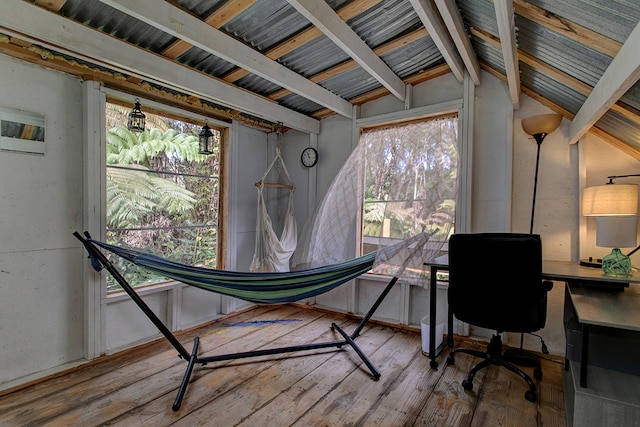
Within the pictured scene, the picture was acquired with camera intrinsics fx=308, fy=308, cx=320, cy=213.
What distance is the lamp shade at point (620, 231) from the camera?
2.10 metres

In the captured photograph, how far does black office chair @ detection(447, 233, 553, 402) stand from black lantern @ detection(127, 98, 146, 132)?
255 centimetres

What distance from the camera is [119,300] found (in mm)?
2535

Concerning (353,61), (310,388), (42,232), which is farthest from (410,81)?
(42,232)

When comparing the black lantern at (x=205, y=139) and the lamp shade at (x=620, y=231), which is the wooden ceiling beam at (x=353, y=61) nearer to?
the black lantern at (x=205, y=139)

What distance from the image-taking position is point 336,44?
7.54ft

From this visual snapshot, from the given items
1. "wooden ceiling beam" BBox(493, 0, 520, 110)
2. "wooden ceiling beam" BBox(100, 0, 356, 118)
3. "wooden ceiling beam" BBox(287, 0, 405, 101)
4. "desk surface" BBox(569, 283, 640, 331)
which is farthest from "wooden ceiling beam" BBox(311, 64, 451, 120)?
"desk surface" BBox(569, 283, 640, 331)

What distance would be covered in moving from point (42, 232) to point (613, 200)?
3957 mm

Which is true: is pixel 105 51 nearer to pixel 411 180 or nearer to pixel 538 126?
pixel 411 180

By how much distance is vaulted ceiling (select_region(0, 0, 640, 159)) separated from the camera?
1555mm

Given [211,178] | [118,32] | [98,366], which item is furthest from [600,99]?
[98,366]

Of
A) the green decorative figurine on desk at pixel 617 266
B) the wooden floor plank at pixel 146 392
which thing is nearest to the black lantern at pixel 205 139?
the wooden floor plank at pixel 146 392

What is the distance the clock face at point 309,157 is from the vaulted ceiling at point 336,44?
862 millimetres

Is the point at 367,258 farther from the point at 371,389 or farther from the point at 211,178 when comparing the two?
the point at 211,178

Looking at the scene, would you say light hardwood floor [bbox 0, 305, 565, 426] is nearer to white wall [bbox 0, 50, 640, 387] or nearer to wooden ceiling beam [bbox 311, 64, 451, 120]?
white wall [bbox 0, 50, 640, 387]
